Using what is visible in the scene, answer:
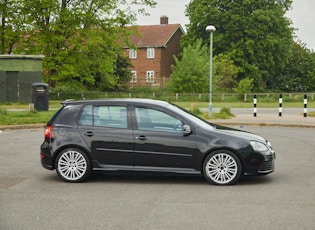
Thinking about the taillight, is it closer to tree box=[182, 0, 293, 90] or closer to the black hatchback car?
the black hatchback car

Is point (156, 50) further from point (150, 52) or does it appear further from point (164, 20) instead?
point (164, 20)

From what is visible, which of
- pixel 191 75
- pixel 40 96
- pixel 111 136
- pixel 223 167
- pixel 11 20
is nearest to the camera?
pixel 223 167

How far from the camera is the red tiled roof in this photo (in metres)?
65.2

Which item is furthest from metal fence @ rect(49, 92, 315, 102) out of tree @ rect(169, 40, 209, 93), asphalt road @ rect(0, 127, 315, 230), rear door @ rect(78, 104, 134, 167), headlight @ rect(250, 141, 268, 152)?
headlight @ rect(250, 141, 268, 152)

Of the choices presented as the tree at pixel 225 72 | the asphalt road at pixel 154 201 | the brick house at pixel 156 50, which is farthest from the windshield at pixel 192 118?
the brick house at pixel 156 50

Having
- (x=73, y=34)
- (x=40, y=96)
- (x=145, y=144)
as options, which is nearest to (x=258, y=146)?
(x=145, y=144)

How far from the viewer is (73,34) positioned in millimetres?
39969

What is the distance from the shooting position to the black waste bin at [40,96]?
2481cm

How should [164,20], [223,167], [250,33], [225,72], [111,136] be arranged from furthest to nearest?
[164,20] → [250,33] → [225,72] → [111,136] → [223,167]

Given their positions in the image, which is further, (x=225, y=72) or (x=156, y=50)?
(x=156, y=50)

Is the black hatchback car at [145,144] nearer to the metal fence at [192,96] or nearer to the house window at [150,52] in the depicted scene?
the metal fence at [192,96]

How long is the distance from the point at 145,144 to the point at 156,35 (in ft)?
196

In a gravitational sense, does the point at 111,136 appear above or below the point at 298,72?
below

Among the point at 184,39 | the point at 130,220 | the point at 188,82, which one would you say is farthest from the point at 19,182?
the point at 184,39
